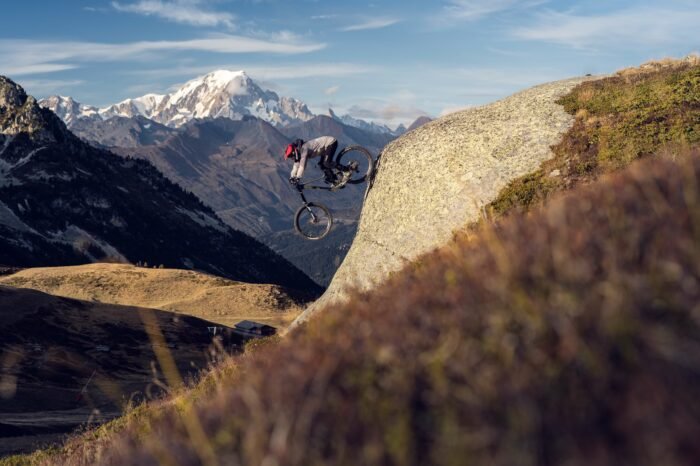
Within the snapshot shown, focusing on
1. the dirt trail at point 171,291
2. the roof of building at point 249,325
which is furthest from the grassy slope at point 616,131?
the dirt trail at point 171,291

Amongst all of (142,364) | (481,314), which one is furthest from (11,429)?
(481,314)

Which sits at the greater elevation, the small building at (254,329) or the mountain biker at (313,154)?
the mountain biker at (313,154)

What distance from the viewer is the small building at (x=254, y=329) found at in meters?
78.2

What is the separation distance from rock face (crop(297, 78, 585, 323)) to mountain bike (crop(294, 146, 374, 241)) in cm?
148

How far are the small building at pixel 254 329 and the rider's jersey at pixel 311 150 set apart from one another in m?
56.2

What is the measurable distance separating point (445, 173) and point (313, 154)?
5189mm

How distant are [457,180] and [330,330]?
1618 centimetres

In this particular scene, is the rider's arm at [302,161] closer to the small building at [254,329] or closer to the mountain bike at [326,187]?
the mountain bike at [326,187]

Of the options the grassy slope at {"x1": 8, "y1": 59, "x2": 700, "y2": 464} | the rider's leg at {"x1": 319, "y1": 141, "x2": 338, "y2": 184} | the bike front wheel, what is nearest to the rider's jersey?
the rider's leg at {"x1": 319, "y1": 141, "x2": 338, "y2": 184}

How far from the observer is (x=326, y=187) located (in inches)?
940

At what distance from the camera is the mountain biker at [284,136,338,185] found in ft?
77.8

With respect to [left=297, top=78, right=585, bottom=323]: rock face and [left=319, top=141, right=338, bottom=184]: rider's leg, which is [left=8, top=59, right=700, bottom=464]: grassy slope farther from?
[left=319, top=141, right=338, bottom=184]: rider's leg

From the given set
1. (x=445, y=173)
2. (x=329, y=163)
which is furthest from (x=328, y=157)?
(x=445, y=173)

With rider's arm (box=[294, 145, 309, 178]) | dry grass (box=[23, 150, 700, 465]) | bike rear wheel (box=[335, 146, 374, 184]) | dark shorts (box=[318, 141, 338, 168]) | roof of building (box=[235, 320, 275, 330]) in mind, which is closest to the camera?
dry grass (box=[23, 150, 700, 465])
